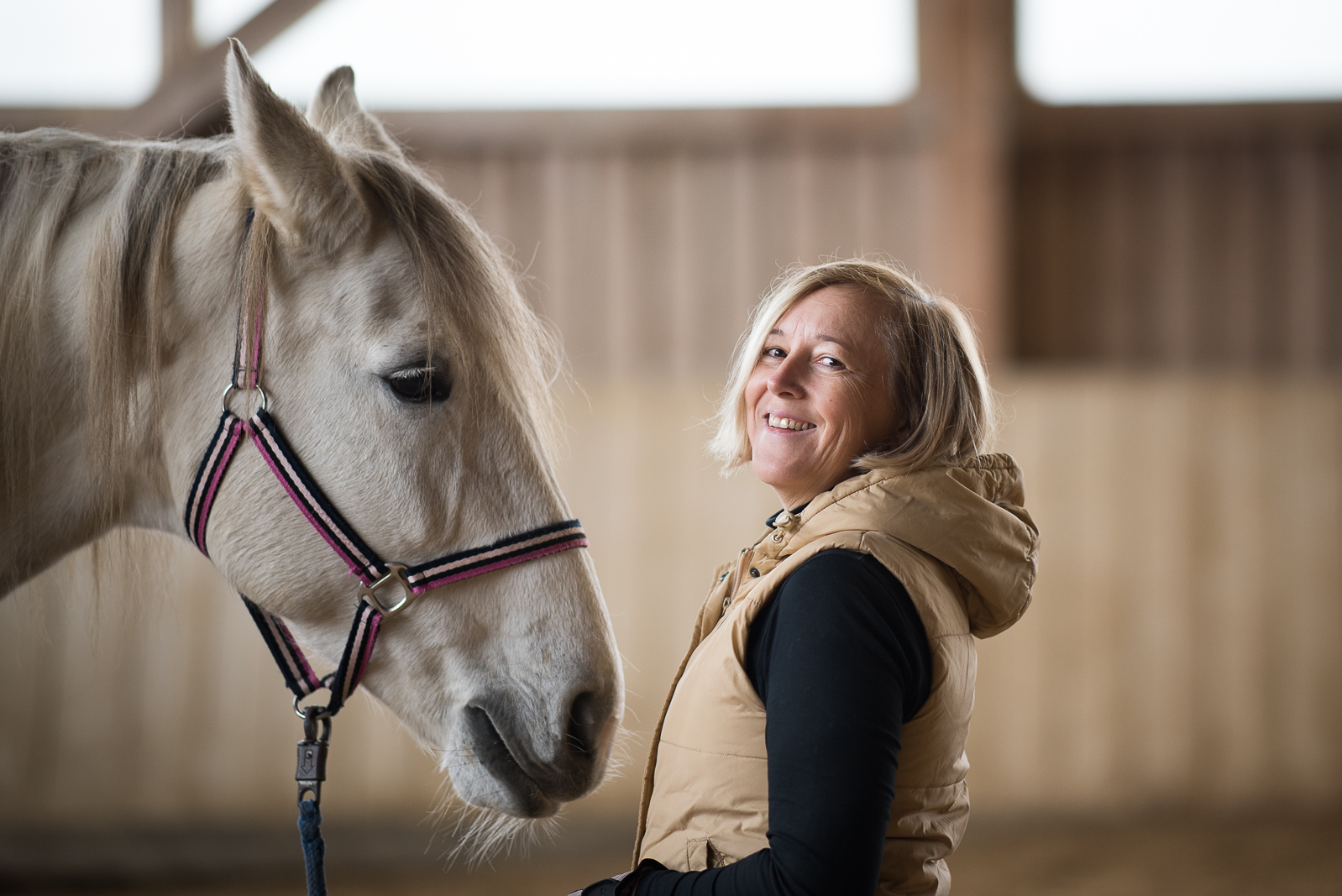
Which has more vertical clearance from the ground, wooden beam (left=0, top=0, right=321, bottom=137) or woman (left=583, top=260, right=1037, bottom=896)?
wooden beam (left=0, top=0, right=321, bottom=137)

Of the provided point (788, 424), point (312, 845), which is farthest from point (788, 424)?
point (312, 845)

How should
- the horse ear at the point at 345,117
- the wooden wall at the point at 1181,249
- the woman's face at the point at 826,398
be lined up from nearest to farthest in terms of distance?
the woman's face at the point at 826,398
the horse ear at the point at 345,117
the wooden wall at the point at 1181,249

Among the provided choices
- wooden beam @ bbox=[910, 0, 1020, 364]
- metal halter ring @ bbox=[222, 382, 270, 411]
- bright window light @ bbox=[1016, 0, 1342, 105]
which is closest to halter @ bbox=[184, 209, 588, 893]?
metal halter ring @ bbox=[222, 382, 270, 411]

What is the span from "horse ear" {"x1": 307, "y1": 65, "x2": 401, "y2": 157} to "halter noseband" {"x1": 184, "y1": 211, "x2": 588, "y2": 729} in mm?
342

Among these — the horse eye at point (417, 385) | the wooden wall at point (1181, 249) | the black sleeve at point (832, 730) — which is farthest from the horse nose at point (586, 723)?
the wooden wall at point (1181, 249)

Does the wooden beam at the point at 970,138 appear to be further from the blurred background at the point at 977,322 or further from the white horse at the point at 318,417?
the white horse at the point at 318,417

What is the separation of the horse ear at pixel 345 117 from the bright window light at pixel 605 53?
2.19 metres

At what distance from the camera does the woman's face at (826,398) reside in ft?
2.67

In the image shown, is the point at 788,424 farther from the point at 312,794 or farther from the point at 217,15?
the point at 217,15

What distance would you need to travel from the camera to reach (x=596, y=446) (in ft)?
11.1

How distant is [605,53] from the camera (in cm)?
332

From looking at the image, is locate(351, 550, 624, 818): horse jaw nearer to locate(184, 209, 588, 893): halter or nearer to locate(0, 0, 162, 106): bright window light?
locate(184, 209, 588, 893): halter

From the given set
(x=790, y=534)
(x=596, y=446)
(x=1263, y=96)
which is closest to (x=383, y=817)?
(x=596, y=446)

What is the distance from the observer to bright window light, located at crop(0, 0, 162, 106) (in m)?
3.05
